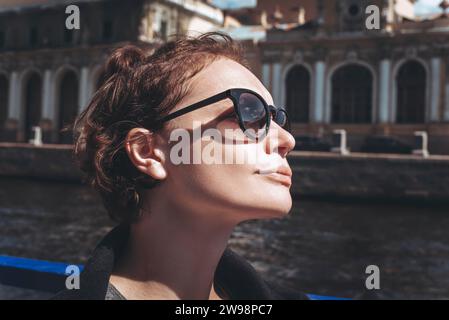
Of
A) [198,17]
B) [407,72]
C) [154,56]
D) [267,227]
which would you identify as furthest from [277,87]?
[154,56]

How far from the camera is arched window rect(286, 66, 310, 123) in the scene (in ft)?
98.9

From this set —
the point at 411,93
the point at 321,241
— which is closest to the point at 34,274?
the point at 321,241

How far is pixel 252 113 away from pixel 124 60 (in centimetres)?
41

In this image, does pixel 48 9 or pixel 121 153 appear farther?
pixel 48 9

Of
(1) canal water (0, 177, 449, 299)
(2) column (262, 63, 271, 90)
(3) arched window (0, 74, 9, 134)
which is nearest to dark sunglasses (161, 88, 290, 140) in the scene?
(1) canal water (0, 177, 449, 299)

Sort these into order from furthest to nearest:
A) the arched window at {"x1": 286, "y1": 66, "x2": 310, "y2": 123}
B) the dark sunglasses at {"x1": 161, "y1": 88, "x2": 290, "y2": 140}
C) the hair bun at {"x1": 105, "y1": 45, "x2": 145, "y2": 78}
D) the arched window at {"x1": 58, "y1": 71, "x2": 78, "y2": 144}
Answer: the arched window at {"x1": 58, "y1": 71, "x2": 78, "y2": 144}, the arched window at {"x1": 286, "y1": 66, "x2": 310, "y2": 123}, the hair bun at {"x1": 105, "y1": 45, "x2": 145, "y2": 78}, the dark sunglasses at {"x1": 161, "y1": 88, "x2": 290, "y2": 140}

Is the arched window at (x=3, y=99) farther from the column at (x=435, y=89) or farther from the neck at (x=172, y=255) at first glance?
the neck at (x=172, y=255)

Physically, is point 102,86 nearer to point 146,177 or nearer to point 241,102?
point 146,177

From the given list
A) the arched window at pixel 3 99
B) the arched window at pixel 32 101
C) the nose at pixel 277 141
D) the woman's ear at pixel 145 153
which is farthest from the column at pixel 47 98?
the nose at pixel 277 141

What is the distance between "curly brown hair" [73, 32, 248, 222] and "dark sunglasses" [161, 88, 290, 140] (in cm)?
6

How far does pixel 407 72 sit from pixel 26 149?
19856mm

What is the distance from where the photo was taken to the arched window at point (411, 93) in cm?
2792

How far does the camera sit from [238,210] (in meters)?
1.33

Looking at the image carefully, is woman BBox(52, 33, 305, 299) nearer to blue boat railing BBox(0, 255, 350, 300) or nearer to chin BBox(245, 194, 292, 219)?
chin BBox(245, 194, 292, 219)
